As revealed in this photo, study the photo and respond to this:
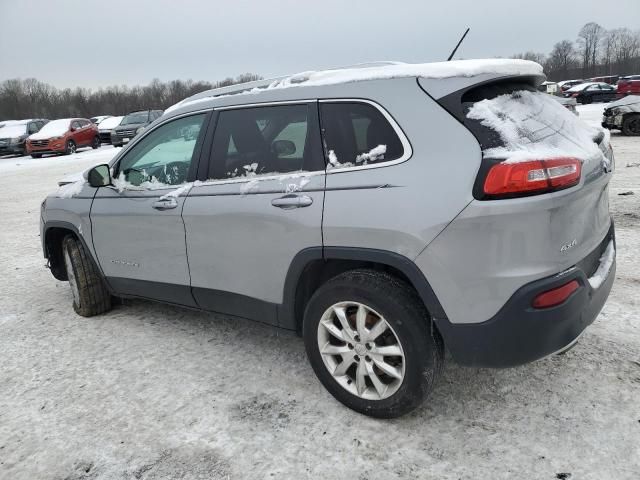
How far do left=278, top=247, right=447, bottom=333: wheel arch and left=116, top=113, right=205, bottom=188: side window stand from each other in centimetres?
115

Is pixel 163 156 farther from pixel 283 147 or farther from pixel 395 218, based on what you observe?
pixel 395 218

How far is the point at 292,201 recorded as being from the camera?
2.77 meters

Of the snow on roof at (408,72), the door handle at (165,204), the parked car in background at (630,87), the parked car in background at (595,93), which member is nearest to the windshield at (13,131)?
the door handle at (165,204)

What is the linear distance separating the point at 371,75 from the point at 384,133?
0.35 meters

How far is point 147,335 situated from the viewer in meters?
3.97

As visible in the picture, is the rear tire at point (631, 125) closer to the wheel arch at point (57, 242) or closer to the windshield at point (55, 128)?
the wheel arch at point (57, 242)

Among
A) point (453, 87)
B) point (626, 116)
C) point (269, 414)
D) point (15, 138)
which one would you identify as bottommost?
point (269, 414)

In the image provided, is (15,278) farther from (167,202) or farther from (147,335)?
(167,202)

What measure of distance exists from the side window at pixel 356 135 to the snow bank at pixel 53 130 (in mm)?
23628

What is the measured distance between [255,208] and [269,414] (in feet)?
3.78

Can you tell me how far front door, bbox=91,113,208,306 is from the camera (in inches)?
136

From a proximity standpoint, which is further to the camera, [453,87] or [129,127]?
[129,127]

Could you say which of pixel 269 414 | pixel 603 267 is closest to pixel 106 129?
pixel 269 414

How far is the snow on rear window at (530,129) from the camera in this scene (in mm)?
2230
